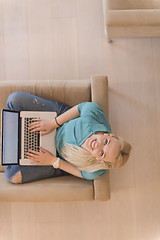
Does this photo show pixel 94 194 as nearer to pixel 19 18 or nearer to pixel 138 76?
pixel 138 76

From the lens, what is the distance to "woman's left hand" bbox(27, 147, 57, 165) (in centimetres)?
170

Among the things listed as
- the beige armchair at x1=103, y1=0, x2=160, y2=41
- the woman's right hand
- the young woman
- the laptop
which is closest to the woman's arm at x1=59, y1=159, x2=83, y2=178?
the young woman

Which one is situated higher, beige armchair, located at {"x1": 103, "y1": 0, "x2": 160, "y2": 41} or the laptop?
beige armchair, located at {"x1": 103, "y1": 0, "x2": 160, "y2": 41}

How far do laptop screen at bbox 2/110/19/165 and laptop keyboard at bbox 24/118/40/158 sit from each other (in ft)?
0.20

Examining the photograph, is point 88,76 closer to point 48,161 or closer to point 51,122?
point 51,122

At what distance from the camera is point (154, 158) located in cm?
218

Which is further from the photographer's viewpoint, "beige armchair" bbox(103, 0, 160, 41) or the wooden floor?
the wooden floor

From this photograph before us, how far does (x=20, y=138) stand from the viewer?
1695 mm

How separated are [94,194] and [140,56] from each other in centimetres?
130

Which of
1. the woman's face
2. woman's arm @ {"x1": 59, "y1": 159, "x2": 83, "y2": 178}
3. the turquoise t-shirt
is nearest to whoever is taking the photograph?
the woman's face

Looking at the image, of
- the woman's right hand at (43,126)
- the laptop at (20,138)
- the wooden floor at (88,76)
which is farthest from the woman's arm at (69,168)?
the wooden floor at (88,76)

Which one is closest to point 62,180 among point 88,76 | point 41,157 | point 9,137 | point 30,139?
point 41,157

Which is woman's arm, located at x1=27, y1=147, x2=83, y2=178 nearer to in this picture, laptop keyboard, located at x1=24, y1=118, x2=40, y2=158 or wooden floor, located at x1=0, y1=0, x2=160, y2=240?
laptop keyboard, located at x1=24, y1=118, x2=40, y2=158

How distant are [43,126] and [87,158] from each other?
0.39 m
